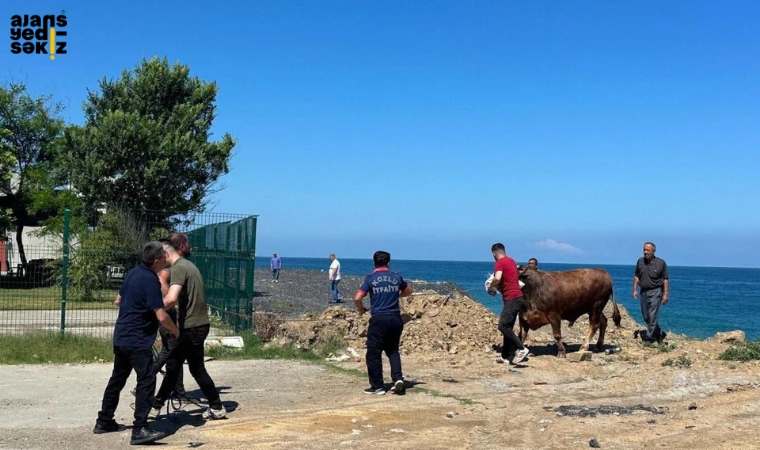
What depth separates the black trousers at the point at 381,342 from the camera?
33.1ft

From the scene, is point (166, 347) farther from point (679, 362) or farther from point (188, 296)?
point (679, 362)

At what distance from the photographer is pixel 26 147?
120 ft

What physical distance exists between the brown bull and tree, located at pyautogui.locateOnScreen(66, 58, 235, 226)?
18.4 metres

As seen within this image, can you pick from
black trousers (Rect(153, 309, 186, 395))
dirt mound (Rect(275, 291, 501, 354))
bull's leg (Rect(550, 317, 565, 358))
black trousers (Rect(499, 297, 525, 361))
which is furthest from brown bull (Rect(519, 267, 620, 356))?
black trousers (Rect(153, 309, 186, 395))

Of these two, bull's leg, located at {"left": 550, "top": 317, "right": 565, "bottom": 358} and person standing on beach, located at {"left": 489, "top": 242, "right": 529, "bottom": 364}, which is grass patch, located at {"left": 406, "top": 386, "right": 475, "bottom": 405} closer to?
person standing on beach, located at {"left": 489, "top": 242, "right": 529, "bottom": 364}

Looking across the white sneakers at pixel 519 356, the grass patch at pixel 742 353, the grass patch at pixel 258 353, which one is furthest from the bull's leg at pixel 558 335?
the grass patch at pixel 258 353

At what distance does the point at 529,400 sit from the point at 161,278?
4.86 metres

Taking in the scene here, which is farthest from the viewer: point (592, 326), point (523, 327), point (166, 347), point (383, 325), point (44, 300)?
point (44, 300)

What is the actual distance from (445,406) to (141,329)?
3.83 metres

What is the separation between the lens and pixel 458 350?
14.4 metres

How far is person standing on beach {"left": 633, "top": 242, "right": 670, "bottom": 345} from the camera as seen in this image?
47.5 feet

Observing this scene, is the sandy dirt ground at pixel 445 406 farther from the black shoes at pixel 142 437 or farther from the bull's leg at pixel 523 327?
the bull's leg at pixel 523 327

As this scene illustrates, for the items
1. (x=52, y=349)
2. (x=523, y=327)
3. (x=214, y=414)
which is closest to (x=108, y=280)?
(x=52, y=349)

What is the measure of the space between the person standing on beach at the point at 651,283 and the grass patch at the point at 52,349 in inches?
378
